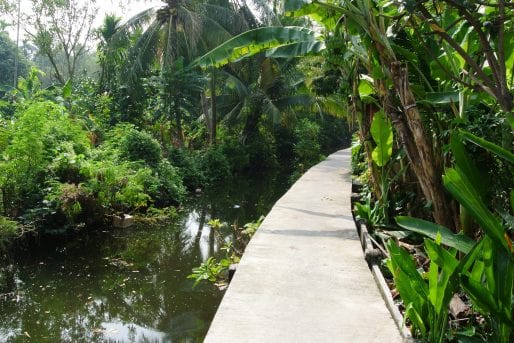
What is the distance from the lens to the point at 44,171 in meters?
8.44

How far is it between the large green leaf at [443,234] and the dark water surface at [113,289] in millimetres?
2697

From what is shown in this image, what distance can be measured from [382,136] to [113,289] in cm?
402

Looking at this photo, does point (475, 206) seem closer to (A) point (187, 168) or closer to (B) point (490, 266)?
(B) point (490, 266)

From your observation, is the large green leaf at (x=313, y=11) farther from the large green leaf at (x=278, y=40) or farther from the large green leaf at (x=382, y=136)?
the large green leaf at (x=382, y=136)

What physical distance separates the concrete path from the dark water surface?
3.96 feet

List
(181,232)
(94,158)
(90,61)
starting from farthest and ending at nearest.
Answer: (90,61)
(94,158)
(181,232)

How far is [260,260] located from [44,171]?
18.2 feet

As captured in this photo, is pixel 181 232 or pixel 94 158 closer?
pixel 181 232

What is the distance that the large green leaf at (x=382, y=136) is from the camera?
5.37 m

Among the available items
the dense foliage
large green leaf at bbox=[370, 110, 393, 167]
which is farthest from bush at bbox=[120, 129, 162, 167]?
large green leaf at bbox=[370, 110, 393, 167]

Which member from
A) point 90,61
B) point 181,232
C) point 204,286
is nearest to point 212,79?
point 181,232

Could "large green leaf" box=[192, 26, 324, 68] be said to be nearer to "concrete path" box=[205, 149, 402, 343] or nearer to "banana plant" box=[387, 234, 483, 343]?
"concrete path" box=[205, 149, 402, 343]

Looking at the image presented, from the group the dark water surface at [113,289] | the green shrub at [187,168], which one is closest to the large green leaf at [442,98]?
the dark water surface at [113,289]

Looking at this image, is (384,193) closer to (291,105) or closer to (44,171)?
(44,171)
